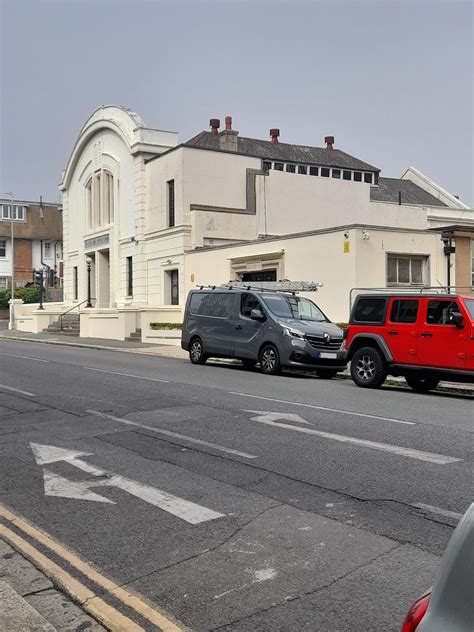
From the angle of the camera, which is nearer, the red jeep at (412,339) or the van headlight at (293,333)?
the red jeep at (412,339)

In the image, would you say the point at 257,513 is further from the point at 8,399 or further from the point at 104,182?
the point at 104,182

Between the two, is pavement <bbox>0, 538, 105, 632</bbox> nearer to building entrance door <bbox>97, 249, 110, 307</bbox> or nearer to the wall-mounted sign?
the wall-mounted sign

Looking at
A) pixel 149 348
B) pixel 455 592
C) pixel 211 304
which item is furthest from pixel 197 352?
pixel 455 592

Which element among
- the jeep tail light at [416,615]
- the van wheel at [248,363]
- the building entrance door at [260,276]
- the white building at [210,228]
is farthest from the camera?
the building entrance door at [260,276]

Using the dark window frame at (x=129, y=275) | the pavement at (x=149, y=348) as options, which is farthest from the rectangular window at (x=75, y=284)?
the dark window frame at (x=129, y=275)

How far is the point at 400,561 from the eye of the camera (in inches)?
180

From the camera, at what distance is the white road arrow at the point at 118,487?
571 cm

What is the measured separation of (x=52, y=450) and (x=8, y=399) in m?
4.56

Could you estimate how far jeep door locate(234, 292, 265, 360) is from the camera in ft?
59.3

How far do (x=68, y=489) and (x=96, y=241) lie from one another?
1437 inches

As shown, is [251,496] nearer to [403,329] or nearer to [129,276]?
[403,329]

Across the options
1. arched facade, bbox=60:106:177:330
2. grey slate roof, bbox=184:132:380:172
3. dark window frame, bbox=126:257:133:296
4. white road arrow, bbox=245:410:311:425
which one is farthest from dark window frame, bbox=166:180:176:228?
white road arrow, bbox=245:410:311:425

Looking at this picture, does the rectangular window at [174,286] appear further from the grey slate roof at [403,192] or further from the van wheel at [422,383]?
the grey slate roof at [403,192]

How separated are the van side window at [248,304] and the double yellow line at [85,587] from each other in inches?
525
